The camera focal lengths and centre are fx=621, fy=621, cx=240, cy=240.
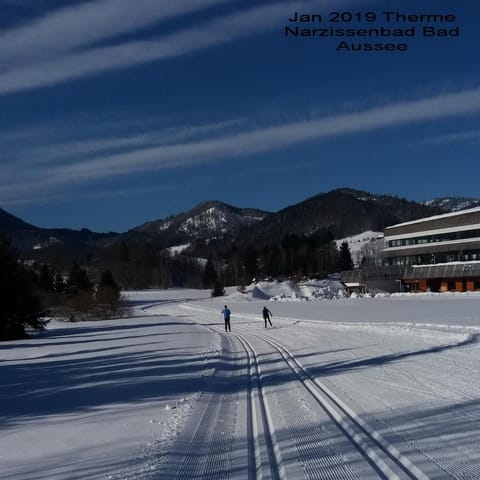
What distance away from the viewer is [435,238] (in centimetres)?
8700

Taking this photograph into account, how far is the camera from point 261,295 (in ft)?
338

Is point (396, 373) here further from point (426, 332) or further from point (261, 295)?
point (261, 295)

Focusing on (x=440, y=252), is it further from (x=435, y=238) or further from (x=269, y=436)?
(x=269, y=436)

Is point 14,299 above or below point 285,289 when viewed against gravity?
above

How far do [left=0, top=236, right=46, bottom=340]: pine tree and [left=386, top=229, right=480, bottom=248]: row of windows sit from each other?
59724mm

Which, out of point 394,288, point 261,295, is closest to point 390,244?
point 394,288

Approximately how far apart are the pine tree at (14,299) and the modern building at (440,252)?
5680cm

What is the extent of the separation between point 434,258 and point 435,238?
286cm

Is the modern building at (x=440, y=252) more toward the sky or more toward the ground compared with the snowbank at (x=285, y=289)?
more toward the sky

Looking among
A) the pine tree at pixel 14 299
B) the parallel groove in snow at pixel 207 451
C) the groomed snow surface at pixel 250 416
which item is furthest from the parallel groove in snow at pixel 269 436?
the pine tree at pixel 14 299

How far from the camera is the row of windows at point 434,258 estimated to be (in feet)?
260

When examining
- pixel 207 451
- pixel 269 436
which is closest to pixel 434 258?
pixel 269 436

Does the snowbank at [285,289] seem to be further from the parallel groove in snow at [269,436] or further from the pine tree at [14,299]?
the parallel groove in snow at [269,436]

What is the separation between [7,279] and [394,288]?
67238mm
